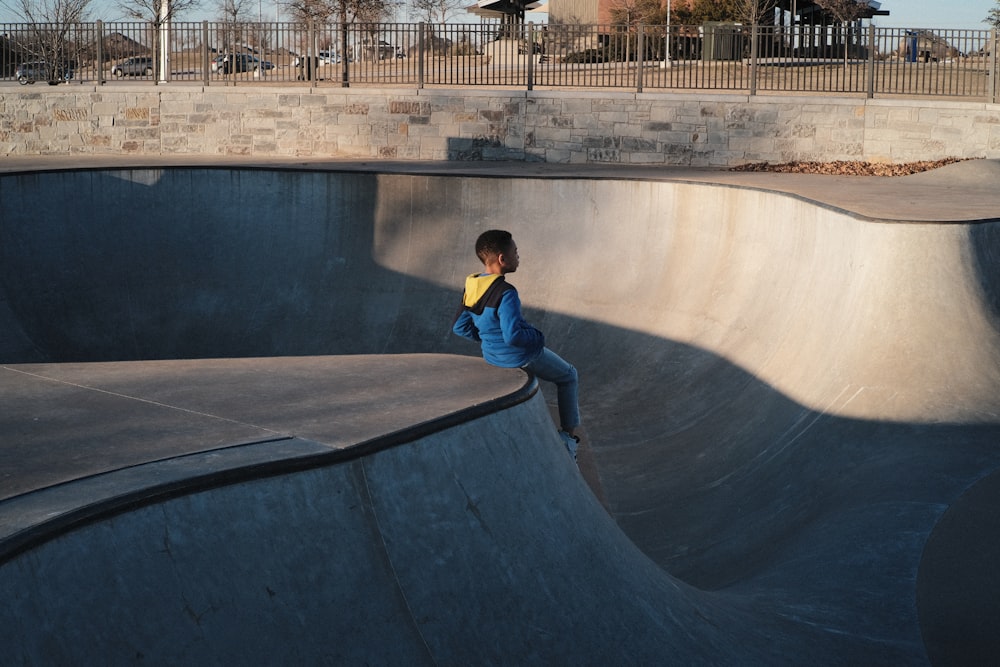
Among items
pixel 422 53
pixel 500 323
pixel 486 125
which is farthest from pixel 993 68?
pixel 500 323

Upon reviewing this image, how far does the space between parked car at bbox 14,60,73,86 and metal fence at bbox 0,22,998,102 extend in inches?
0.9

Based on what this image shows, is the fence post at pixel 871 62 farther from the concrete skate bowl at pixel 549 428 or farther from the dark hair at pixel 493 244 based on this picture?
the dark hair at pixel 493 244

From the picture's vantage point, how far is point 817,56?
17.7 meters

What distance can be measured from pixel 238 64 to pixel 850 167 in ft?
39.5

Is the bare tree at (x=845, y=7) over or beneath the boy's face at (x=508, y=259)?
over

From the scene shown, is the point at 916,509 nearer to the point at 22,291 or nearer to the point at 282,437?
the point at 282,437

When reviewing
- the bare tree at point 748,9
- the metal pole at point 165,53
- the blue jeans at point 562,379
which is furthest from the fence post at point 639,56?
the bare tree at point 748,9

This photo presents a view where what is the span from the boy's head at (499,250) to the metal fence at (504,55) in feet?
43.0

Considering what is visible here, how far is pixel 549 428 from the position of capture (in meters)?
4.86

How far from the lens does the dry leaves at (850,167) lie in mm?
15641

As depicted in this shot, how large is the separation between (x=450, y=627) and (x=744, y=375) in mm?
6310

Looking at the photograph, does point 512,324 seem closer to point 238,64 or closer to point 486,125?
point 486,125

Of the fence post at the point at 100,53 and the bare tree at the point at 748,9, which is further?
the bare tree at the point at 748,9

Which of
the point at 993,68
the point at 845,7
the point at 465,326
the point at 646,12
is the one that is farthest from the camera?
the point at 646,12
